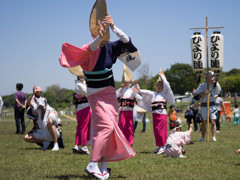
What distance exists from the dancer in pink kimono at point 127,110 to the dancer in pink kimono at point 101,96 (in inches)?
145

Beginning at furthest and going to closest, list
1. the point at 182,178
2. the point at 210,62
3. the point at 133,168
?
the point at 210,62
the point at 133,168
the point at 182,178

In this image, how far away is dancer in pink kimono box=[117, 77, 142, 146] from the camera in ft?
29.2

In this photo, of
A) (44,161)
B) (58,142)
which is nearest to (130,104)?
(58,142)

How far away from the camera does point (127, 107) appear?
911cm

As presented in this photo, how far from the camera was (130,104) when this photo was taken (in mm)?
9180

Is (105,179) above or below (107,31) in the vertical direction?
below

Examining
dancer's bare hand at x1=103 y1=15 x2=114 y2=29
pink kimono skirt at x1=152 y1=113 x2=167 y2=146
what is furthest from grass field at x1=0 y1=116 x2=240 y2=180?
dancer's bare hand at x1=103 y1=15 x2=114 y2=29

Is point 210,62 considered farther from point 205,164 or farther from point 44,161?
point 44,161

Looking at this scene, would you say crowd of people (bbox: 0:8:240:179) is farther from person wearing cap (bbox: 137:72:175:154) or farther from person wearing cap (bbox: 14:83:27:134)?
person wearing cap (bbox: 14:83:27:134)

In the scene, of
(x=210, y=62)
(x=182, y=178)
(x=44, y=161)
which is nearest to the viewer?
(x=182, y=178)

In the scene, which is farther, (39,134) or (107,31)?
(39,134)

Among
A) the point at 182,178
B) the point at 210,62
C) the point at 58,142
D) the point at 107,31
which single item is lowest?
the point at 58,142

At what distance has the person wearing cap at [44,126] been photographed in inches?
357

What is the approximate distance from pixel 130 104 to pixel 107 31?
13.2 feet
